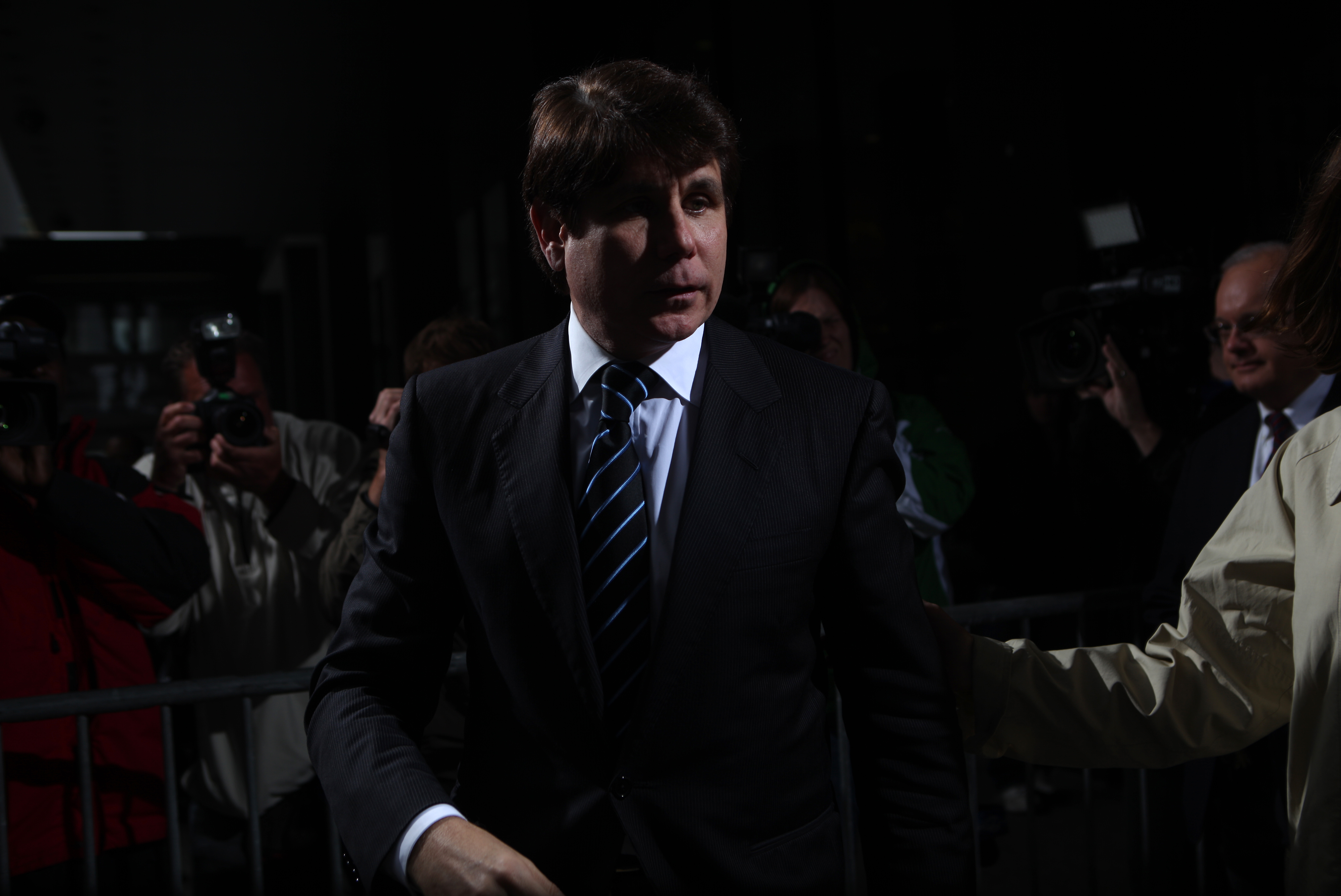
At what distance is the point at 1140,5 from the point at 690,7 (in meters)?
2.22

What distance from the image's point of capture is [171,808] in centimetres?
213

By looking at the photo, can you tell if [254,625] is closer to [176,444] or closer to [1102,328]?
[176,444]

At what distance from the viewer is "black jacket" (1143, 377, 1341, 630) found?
2.47 meters

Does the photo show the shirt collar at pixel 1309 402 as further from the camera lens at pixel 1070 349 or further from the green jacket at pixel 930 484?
the green jacket at pixel 930 484

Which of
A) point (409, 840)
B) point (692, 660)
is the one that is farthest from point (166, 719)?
point (692, 660)

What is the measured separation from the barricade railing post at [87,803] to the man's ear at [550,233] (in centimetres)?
142

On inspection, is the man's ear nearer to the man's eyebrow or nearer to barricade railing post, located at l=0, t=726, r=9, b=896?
the man's eyebrow

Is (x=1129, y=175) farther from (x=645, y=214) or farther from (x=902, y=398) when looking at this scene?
(x=645, y=214)

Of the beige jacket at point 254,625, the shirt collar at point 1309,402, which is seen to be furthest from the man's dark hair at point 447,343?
the shirt collar at point 1309,402

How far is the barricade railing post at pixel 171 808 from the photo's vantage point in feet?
6.97

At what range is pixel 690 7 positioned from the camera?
552 centimetres

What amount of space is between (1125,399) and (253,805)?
2.39 m

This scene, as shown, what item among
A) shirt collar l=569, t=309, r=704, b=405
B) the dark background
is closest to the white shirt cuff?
shirt collar l=569, t=309, r=704, b=405

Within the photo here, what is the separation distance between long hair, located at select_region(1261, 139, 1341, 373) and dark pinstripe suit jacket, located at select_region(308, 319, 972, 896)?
2.01 ft
